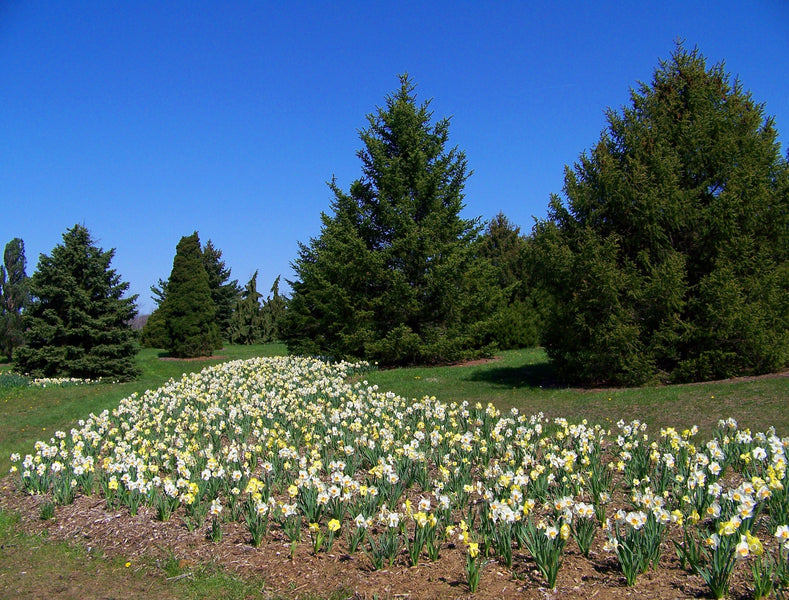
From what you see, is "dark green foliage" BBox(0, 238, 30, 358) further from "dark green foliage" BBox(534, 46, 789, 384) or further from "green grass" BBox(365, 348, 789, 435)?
"dark green foliage" BBox(534, 46, 789, 384)

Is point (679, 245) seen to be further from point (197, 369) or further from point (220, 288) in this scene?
point (220, 288)

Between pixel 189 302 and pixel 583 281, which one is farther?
pixel 189 302

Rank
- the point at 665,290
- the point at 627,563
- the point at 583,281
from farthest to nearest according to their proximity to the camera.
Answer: the point at 583,281, the point at 665,290, the point at 627,563

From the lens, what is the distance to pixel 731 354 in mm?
10477

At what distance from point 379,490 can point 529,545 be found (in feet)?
5.24

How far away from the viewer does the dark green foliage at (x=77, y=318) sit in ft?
57.2

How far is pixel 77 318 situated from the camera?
58.2 ft

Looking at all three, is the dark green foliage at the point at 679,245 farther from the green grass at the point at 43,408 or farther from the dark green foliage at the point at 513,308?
the green grass at the point at 43,408

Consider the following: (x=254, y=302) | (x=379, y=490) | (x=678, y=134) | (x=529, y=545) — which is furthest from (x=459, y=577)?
(x=254, y=302)

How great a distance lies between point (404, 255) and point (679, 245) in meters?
8.12

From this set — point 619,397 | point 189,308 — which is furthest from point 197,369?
point 619,397

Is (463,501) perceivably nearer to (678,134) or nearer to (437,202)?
(678,134)

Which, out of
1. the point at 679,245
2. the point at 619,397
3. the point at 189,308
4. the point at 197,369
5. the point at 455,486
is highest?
the point at 189,308

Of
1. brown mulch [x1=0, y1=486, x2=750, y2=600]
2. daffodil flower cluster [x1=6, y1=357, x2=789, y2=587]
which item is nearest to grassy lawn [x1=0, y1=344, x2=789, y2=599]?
brown mulch [x1=0, y1=486, x2=750, y2=600]
